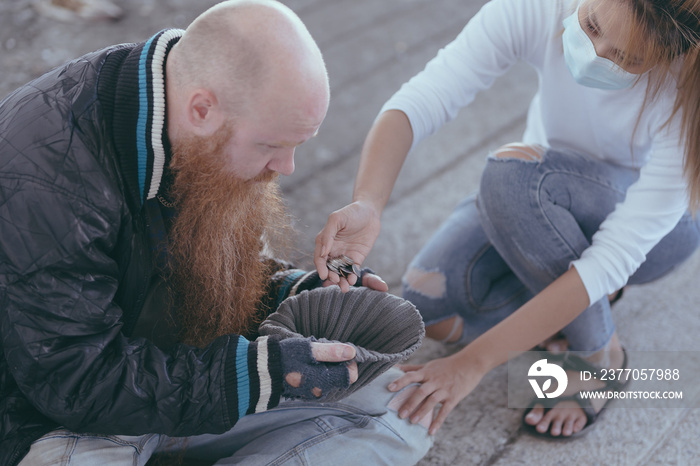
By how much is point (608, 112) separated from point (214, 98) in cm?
102

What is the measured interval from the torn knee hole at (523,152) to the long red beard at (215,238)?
2.13ft

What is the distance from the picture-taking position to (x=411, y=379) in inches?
60.1

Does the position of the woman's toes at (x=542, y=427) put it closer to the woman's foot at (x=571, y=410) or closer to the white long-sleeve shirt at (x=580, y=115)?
the woman's foot at (x=571, y=410)

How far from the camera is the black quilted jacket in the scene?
3.54ft

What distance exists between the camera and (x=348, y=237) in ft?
5.23

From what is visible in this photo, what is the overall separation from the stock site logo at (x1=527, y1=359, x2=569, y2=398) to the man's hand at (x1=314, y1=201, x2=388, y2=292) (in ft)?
1.91

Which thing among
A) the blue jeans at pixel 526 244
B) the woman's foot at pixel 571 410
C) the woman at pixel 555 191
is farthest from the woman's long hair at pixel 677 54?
the woman's foot at pixel 571 410

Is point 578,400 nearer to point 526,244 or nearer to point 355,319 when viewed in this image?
point 526,244

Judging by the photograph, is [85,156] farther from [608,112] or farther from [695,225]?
[695,225]

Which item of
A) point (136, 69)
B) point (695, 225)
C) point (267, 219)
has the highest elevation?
point (136, 69)

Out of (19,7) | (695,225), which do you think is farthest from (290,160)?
(19,7)

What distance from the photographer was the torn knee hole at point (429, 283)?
6.18 feet

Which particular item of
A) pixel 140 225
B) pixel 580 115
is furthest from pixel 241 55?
pixel 580 115

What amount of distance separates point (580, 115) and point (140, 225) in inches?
45.3
